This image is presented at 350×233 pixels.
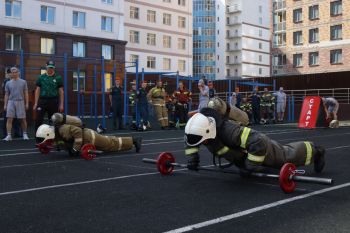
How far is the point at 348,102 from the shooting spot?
3294cm

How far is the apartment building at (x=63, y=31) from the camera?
33.8 metres

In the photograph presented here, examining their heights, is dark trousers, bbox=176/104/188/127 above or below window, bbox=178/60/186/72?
below

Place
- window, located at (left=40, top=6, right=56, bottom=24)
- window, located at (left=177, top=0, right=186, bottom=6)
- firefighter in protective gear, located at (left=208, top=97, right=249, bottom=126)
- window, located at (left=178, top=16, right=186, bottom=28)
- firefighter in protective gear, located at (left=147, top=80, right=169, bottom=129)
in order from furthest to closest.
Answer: window, located at (left=177, top=0, right=186, bottom=6)
window, located at (left=178, top=16, right=186, bottom=28)
window, located at (left=40, top=6, right=56, bottom=24)
firefighter in protective gear, located at (left=147, top=80, right=169, bottom=129)
firefighter in protective gear, located at (left=208, top=97, right=249, bottom=126)

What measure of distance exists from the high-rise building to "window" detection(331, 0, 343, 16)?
42.4 metres

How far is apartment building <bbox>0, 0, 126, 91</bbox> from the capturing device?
33.8 m

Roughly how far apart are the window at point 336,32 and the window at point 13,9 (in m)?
32.2

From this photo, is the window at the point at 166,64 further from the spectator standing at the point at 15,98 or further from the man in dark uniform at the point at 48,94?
the man in dark uniform at the point at 48,94

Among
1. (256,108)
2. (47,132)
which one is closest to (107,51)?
(256,108)

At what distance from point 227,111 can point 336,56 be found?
155 feet

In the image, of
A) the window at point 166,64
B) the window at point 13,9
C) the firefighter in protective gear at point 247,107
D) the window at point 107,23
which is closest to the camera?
the firefighter in protective gear at point 247,107

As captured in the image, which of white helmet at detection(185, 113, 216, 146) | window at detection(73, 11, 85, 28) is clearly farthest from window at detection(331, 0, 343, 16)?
white helmet at detection(185, 113, 216, 146)

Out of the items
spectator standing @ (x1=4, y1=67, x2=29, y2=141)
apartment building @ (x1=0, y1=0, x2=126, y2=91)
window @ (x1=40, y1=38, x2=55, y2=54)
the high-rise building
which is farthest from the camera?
the high-rise building

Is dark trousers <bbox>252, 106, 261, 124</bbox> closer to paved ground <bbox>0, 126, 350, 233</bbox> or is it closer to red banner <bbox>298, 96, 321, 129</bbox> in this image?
red banner <bbox>298, 96, 321, 129</bbox>

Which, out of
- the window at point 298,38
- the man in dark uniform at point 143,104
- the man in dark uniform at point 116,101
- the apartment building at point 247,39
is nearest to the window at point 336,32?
the window at point 298,38
